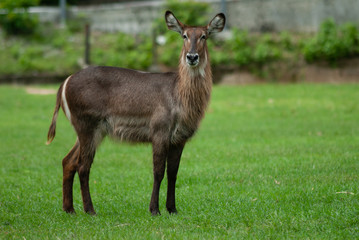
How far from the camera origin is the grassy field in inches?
203

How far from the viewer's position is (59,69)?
72.4ft

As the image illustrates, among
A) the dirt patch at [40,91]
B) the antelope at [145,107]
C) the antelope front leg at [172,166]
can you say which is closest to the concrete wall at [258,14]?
the dirt patch at [40,91]

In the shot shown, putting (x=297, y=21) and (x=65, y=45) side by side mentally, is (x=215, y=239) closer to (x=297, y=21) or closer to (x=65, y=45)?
(x=297, y=21)

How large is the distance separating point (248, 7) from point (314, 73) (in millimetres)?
4204

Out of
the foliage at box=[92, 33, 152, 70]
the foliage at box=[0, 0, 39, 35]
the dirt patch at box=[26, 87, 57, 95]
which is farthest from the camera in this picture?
the foliage at box=[0, 0, 39, 35]

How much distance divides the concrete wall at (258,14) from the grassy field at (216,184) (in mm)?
6806

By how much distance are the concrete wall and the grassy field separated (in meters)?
6.81

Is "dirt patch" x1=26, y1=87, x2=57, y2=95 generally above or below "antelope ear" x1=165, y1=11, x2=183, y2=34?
below

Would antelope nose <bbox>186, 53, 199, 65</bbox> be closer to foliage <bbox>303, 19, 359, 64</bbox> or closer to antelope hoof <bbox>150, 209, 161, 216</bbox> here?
antelope hoof <bbox>150, 209, 161, 216</bbox>

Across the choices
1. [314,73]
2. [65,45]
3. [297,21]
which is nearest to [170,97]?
[314,73]

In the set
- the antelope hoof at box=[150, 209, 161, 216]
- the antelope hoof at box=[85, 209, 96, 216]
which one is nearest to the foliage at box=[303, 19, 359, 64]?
the antelope hoof at box=[150, 209, 161, 216]

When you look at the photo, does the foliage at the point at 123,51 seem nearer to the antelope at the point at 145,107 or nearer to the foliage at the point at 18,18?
the foliage at the point at 18,18

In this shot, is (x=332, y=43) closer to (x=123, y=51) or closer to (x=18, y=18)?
(x=123, y=51)

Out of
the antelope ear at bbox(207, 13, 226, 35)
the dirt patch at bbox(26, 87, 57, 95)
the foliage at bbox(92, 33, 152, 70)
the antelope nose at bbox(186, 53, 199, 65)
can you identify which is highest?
the antelope ear at bbox(207, 13, 226, 35)
